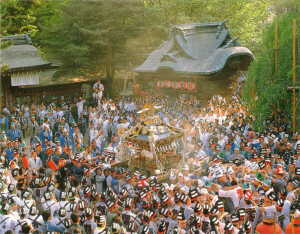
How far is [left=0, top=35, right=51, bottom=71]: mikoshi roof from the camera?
23109 mm

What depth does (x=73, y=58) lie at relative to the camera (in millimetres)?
26109

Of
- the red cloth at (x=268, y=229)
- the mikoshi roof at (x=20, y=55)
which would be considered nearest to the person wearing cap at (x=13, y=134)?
the mikoshi roof at (x=20, y=55)

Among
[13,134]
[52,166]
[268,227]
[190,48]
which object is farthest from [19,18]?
[268,227]

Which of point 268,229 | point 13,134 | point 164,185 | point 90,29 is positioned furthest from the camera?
point 90,29

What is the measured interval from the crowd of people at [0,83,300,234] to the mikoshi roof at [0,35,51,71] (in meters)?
5.94

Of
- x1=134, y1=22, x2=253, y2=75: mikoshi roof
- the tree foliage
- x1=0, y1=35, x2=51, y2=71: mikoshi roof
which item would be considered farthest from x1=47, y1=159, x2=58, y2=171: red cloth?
x1=134, y1=22, x2=253, y2=75: mikoshi roof

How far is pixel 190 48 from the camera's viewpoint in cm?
2836

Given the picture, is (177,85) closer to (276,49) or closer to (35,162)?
(276,49)

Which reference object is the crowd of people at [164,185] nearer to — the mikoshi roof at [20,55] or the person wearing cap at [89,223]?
the person wearing cap at [89,223]

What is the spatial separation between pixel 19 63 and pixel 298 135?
17013mm

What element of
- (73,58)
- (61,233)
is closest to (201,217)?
(61,233)

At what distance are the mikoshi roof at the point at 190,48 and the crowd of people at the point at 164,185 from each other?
941cm

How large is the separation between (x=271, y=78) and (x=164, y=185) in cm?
615

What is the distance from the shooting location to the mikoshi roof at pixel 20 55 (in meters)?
23.1
